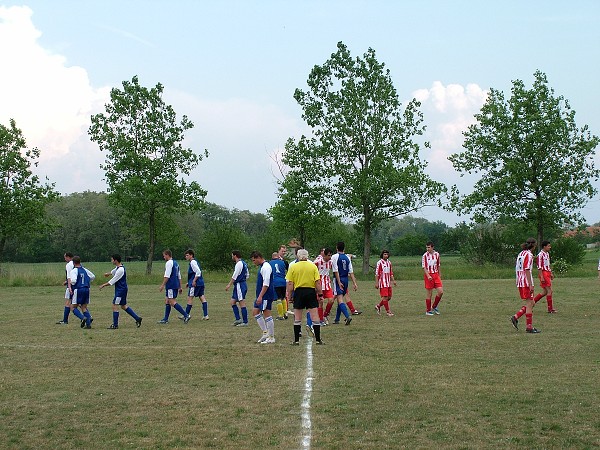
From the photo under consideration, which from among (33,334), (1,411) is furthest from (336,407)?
(33,334)

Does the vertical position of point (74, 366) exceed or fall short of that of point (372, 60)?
it falls short

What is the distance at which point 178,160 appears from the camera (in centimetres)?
5281

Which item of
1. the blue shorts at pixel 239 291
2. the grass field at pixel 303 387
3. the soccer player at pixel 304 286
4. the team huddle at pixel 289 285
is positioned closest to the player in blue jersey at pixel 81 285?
the team huddle at pixel 289 285

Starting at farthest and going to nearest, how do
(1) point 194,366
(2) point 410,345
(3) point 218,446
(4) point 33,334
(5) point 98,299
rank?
(5) point 98,299 < (4) point 33,334 < (2) point 410,345 < (1) point 194,366 < (3) point 218,446

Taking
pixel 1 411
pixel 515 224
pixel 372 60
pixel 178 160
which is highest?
pixel 372 60

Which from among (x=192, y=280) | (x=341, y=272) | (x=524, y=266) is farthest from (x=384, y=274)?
(x=524, y=266)

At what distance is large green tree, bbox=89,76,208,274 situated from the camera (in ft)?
168

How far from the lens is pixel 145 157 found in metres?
51.6

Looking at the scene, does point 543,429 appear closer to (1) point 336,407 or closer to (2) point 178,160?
(1) point 336,407

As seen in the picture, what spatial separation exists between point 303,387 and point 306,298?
13.9 feet

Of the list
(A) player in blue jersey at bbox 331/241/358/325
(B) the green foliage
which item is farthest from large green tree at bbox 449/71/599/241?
(A) player in blue jersey at bbox 331/241/358/325

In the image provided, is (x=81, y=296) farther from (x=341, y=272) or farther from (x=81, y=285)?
(x=341, y=272)

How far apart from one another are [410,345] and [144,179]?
40122 mm

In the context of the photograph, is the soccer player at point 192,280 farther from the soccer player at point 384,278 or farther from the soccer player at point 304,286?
the soccer player at point 304,286
